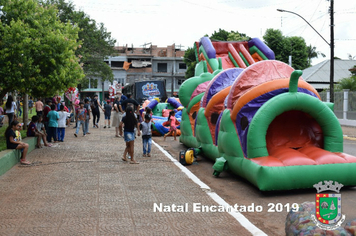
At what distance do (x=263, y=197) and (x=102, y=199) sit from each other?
9.91 feet

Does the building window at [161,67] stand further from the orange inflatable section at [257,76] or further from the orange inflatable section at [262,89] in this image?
the orange inflatable section at [262,89]

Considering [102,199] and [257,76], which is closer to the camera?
[102,199]

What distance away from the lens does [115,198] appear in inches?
306

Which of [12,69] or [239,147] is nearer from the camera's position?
[239,147]

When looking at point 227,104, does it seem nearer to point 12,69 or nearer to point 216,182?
point 216,182

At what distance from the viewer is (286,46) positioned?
51.8 meters

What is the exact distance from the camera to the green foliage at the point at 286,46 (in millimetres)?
51906

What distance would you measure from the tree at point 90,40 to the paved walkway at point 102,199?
22511 mm

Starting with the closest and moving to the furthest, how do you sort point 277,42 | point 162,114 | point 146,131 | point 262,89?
point 262,89, point 146,131, point 162,114, point 277,42

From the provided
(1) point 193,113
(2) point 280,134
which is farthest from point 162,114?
(2) point 280,134

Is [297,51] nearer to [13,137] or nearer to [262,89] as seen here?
[262,89]

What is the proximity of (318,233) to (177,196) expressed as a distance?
12.9 feet

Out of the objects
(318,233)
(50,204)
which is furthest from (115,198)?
(318,233)

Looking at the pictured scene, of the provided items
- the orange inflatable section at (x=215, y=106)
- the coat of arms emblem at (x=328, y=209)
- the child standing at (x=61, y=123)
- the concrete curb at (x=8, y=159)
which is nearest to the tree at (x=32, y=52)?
the concrete curb at (x=8, y=159)
